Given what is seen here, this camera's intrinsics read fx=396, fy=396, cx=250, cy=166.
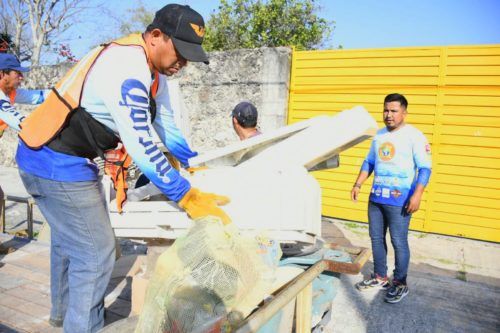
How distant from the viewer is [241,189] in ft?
6.52

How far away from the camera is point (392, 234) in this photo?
357 cm

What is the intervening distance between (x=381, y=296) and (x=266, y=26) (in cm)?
1136

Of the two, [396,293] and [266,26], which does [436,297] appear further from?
[266,26]

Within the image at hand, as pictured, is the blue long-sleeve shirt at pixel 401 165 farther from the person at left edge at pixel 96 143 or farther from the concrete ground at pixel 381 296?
the person at left edge at pixel 96 143

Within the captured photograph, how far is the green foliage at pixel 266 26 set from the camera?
43.3 ft

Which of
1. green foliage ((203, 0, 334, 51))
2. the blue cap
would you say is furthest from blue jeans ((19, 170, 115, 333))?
green foliage ((203, 0, 334, 51))

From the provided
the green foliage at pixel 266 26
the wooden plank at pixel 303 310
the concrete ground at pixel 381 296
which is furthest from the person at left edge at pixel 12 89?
the green foliage at pixel 266 26

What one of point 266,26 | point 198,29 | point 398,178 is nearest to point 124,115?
point 198,29

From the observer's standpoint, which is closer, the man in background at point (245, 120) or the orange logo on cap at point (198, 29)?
the orange logo on cap at point (198, 29)

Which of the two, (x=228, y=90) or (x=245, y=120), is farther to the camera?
(x=228, y=90)

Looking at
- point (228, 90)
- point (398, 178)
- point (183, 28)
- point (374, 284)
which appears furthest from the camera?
point (228, 90)

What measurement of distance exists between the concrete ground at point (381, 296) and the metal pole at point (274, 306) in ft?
4.92

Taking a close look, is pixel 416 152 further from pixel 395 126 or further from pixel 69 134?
pixel 69 134

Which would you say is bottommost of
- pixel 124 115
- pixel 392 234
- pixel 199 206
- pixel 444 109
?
pixel 392 234
